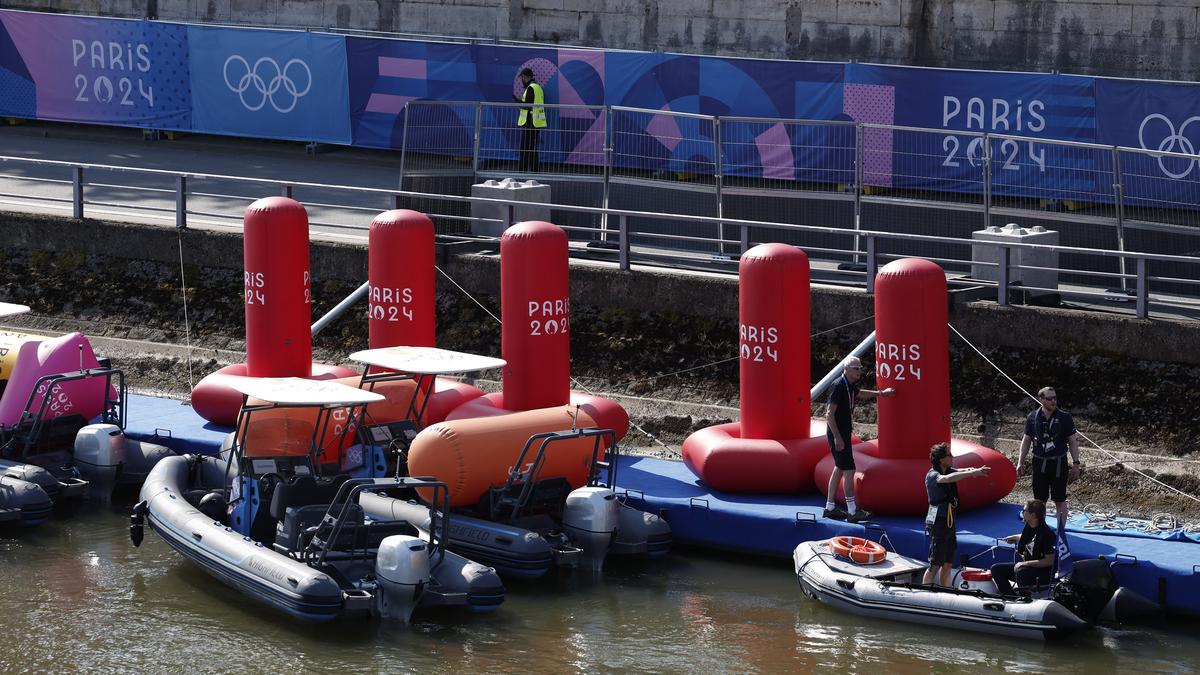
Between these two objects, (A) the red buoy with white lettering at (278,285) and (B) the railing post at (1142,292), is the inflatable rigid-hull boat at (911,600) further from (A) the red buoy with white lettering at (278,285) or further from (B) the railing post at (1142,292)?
(A) the red buoy with white lettering at (278,285)

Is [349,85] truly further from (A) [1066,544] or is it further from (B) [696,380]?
(A) [1066,544]

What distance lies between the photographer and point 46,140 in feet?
104

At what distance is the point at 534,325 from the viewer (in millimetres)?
17984

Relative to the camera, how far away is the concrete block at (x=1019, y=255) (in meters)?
19.5

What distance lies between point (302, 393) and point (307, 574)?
196 centimetres

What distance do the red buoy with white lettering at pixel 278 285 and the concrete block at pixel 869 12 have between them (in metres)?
11.1

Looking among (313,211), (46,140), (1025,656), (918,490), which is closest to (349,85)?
(313,211)

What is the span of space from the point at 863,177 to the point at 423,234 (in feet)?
19.7

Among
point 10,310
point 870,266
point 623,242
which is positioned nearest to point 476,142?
point 623,242

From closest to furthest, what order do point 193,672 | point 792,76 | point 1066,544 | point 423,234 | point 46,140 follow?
point 193,672, point 1066,544, point 423,234, point 792,76, point 46,140

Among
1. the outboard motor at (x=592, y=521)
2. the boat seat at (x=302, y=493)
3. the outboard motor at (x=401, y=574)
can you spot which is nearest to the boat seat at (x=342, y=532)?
the boat seat at (x=302, y=493)

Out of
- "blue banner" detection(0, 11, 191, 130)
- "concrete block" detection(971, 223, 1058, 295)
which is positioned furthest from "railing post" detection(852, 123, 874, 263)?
"blue banner" detection(0, 11, 191, 130)

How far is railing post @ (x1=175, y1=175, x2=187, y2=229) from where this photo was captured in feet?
78.9

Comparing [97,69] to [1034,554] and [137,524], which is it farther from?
[1034,554]
